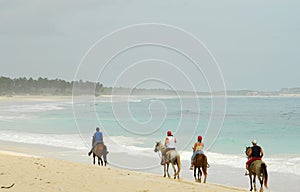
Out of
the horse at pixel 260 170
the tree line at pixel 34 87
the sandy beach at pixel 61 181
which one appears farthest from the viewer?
the tree line at pixel 34 87

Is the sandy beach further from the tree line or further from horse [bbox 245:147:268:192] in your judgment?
the tree line

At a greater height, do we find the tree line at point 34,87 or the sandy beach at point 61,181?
the tree line at point 34,87

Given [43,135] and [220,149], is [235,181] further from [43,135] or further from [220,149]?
[43,135]

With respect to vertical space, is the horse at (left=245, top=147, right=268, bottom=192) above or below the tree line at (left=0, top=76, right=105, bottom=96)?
below

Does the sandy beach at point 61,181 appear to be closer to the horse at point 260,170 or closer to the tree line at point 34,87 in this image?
the horse at point 260,170

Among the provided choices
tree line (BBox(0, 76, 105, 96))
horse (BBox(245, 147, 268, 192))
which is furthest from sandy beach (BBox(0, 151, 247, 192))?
tree line (BBox(0, 76, 105, 96))

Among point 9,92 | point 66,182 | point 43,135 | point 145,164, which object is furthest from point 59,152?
point 9,92

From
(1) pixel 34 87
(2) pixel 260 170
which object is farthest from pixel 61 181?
(1) pixel 34 87

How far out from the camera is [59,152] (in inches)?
917

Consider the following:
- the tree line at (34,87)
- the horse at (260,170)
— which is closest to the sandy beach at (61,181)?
the horse at (260,170)

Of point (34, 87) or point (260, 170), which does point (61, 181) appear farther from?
point (34, 87)

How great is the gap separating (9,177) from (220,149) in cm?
1939

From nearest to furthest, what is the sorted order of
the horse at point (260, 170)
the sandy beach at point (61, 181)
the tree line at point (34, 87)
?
the sandy beach at point (61, 181) < the horse at point (260, 170) < the tree line at point (34, 87)

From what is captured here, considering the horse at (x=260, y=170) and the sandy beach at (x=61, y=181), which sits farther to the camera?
the horse at (x=260, y=170)
